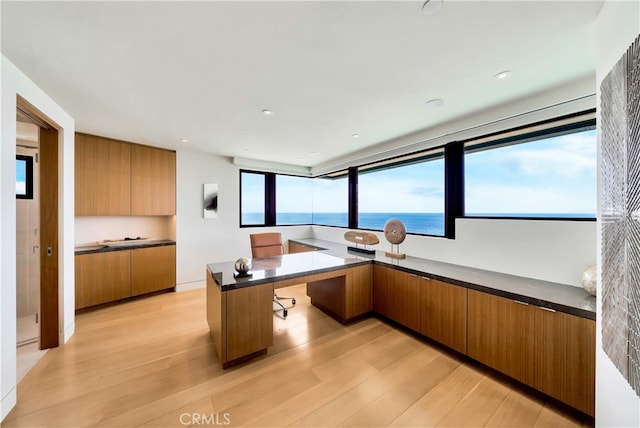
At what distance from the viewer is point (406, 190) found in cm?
522

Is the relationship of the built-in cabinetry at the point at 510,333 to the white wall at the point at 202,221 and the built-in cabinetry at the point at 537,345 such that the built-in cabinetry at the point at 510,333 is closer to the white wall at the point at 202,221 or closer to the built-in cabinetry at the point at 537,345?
the built-in cabinetry at the point at 537,345

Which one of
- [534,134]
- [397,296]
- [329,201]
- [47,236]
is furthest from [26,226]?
[534,134]

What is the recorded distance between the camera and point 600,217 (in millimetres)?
1164

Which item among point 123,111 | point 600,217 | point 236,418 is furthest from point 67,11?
point 600,217

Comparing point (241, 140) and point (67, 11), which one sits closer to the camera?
point (67, 11)

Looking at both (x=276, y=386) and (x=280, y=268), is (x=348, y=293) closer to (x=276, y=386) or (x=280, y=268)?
(x=280, y=268)

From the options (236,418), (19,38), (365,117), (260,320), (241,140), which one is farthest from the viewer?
(241,140)

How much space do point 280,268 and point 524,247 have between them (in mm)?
2403

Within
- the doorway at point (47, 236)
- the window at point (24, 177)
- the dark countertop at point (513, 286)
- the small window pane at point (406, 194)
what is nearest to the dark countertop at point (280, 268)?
the dark countertop at point (513, 286)

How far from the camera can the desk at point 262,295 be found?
191 cm

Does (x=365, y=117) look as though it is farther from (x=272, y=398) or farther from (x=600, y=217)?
(x=272, y=398)

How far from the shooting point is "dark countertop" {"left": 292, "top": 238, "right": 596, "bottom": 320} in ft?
4.99

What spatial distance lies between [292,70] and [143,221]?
3824mm
